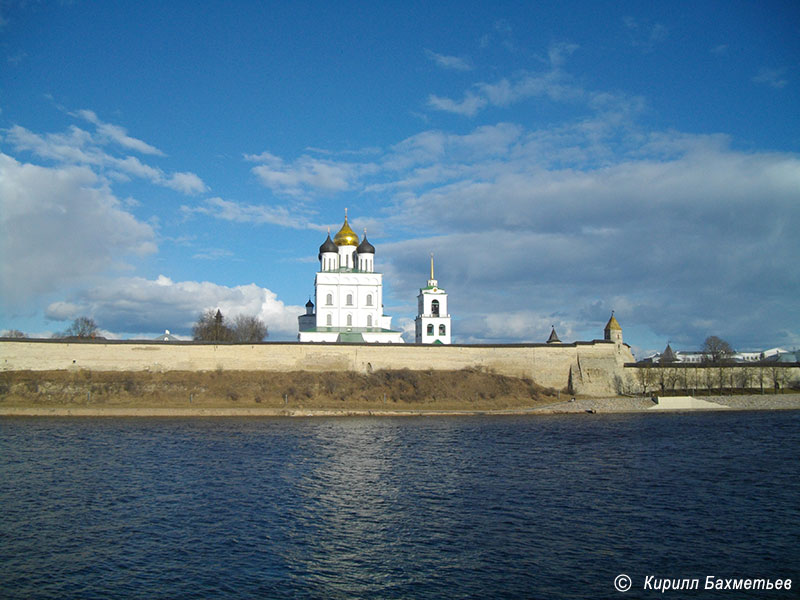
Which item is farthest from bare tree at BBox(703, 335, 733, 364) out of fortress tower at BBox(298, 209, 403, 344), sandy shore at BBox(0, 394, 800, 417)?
fortress tower at BBox(298, 209, 403, 344)

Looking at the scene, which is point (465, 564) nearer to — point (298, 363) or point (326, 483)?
point (326, 483)

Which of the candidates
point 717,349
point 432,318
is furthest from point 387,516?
point 717,349

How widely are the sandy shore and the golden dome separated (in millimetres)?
23138

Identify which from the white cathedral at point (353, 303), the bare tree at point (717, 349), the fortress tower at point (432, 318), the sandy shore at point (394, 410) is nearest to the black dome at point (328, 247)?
the white cathedral at point (353, 303)

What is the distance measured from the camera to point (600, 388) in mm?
52469

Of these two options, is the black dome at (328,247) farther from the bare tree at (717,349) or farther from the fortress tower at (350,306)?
the bare tree at (717,349)

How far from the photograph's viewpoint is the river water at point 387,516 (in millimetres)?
11617

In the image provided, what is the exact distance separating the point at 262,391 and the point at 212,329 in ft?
103

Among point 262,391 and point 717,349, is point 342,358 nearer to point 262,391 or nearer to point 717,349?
point 262,391

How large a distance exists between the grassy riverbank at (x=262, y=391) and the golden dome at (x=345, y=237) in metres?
17.7

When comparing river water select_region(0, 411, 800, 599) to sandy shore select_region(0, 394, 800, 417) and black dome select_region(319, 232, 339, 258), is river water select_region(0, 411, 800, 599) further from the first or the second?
black dome select_region(319, 232, 339, 258)

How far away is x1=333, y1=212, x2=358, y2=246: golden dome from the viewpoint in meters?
62.7

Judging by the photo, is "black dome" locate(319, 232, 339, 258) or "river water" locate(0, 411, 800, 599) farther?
"black dome" locate(319, 232, 339, 258)

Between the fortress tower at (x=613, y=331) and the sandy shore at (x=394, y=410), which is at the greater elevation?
the fortress tower at (x=613, y=331)
